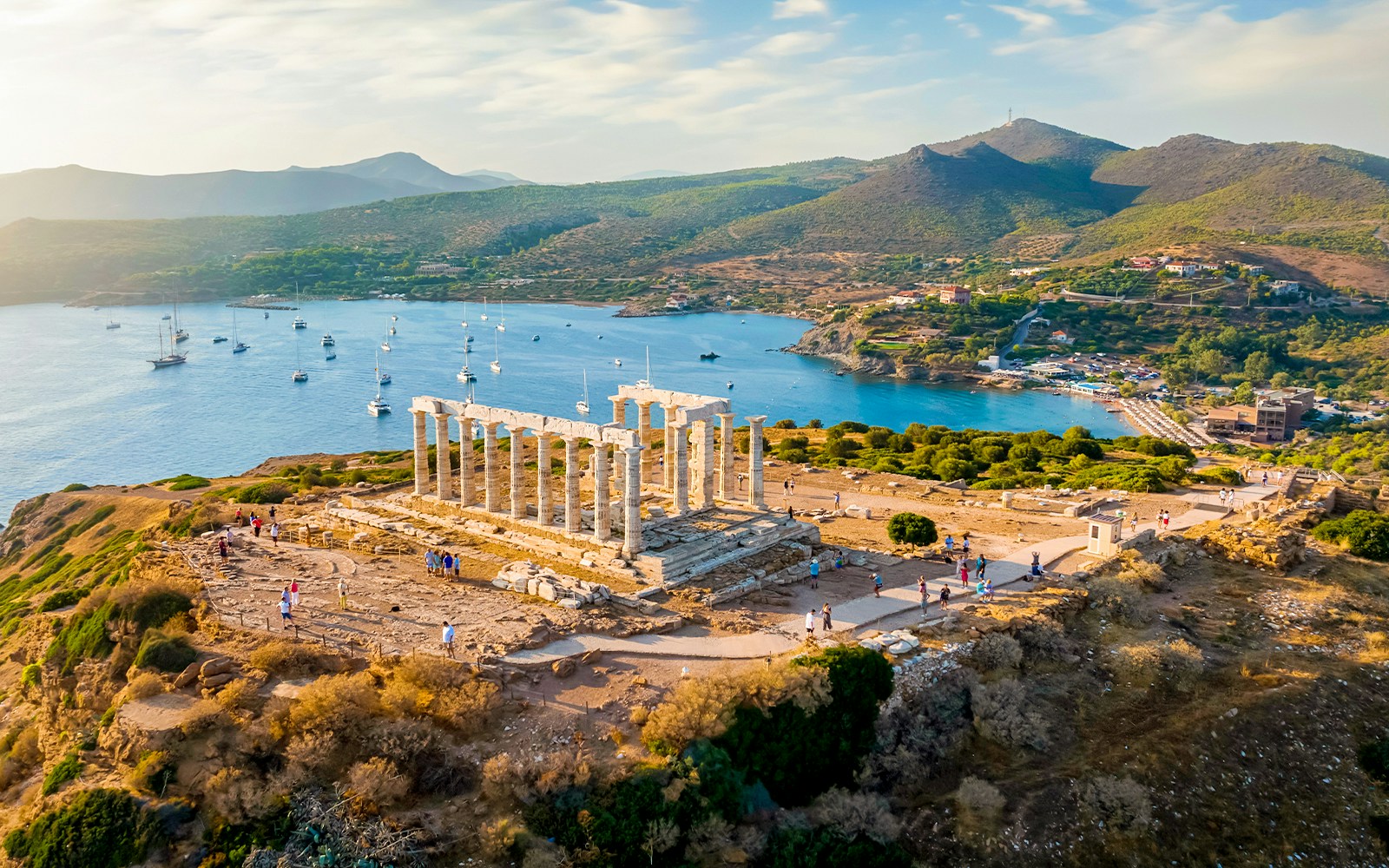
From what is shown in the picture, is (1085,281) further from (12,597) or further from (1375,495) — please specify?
(12,597)

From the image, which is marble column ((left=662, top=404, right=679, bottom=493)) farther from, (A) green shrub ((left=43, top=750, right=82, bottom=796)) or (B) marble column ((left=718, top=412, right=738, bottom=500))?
(A) green shrub ((left=43, top=750, right=82, bottom=796))

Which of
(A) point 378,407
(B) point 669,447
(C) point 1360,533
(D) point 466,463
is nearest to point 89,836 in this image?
(D) point 466,463

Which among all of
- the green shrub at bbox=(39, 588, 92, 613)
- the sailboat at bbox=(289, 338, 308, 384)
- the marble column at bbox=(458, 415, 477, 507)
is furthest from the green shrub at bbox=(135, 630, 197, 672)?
the sailboat at bbox=(289, 338, 308, 384)

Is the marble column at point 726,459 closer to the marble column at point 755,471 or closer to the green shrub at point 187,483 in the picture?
the marble column at point 755,471

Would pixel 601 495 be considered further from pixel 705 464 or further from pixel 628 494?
pixel 705 464

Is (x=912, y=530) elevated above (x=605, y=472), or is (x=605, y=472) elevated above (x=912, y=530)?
(x=605, y=472)

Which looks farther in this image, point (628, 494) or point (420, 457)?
point (420, 457)
